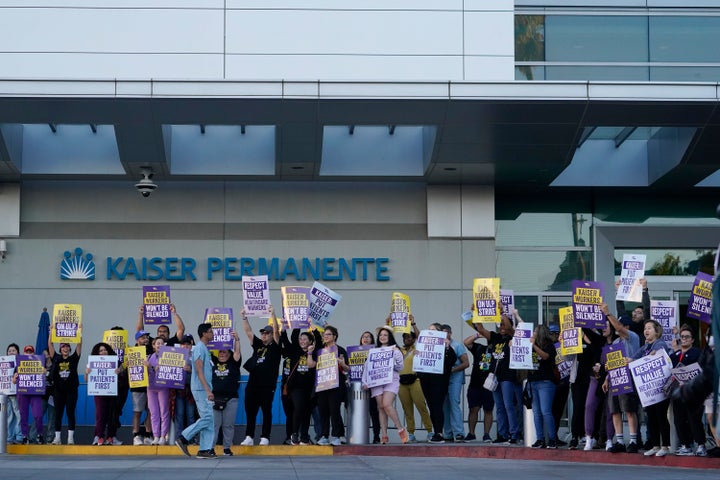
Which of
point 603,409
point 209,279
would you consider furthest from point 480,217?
point 603,409

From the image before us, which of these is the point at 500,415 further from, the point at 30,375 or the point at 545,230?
the point at 30,375

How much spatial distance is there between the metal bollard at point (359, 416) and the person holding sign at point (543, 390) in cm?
304

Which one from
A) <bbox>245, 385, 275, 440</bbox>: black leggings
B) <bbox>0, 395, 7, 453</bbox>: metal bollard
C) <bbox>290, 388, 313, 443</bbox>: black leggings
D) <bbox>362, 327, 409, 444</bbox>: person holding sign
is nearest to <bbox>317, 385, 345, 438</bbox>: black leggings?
<bbox>290, 388, 313, 443</bbox>: black leggings

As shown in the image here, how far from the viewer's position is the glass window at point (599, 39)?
20.7 meters

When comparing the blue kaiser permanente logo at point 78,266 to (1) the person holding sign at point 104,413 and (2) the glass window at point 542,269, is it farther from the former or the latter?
(2) the glass window at point 542,269

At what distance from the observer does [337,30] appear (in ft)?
70.9

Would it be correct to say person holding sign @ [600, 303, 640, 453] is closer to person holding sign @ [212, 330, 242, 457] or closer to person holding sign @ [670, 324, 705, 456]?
person holding sign @ [670, 324, 705, 456]

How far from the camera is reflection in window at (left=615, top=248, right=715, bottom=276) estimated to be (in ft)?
80.6

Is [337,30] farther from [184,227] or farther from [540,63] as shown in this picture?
[184,227]

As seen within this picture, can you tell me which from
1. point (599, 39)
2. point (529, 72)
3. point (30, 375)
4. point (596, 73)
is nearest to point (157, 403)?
point (30, 375)

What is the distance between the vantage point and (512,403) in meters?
18.2

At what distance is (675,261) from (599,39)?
603 centimetres

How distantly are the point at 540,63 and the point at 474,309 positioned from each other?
493 cm

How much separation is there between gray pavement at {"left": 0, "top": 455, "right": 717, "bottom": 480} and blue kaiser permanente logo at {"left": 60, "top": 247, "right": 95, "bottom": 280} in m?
6.91
